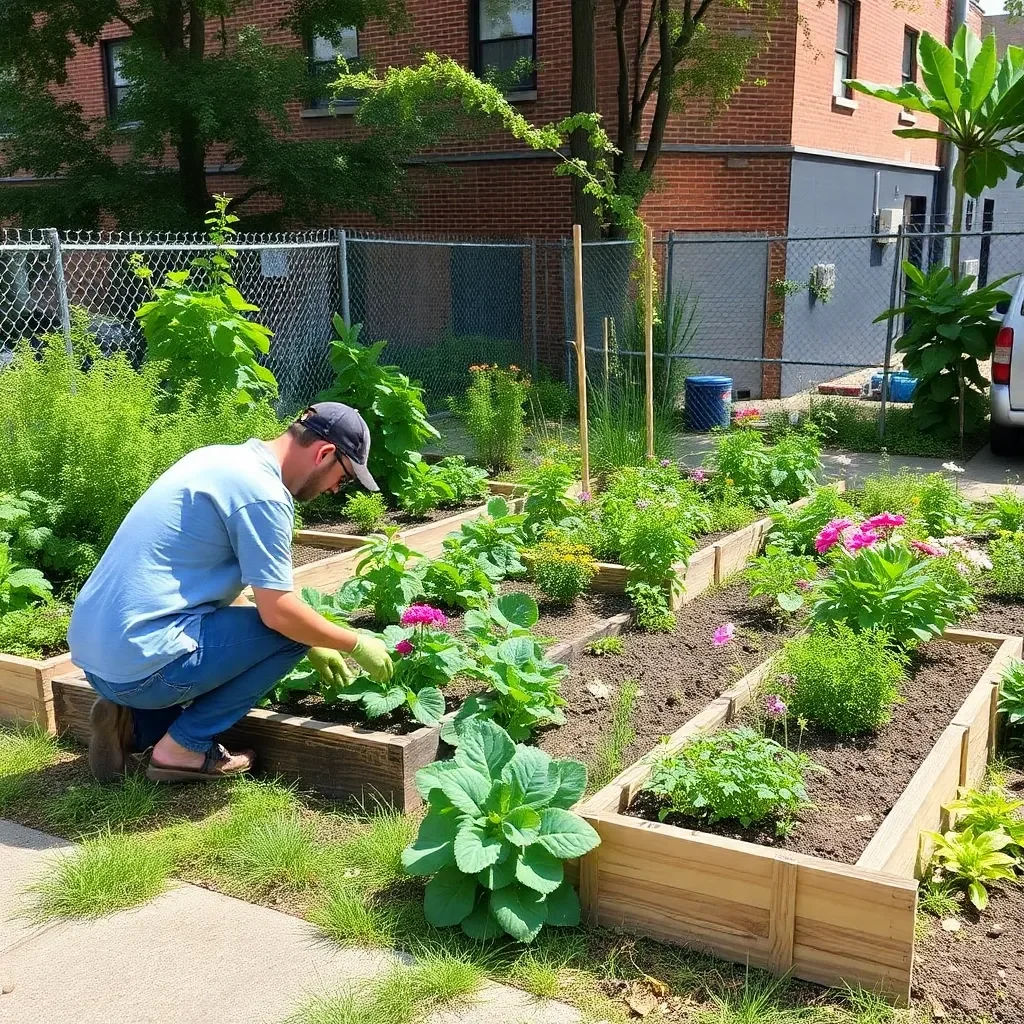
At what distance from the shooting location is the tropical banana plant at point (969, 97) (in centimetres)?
1195

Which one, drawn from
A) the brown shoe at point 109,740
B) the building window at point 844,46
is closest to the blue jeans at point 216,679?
the brown shoe at point 109,740

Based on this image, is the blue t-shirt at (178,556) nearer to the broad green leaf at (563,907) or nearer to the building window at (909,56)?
the broad green leaf at (563,907)


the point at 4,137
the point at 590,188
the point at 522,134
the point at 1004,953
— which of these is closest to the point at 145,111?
the point at 4,137

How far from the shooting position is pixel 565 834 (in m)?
3.20

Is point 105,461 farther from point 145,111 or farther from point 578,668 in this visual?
point 145,111

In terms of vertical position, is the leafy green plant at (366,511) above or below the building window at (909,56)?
below

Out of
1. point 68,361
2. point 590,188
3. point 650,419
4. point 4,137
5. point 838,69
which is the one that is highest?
point 838,69

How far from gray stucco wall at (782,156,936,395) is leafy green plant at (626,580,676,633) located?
9.01 m

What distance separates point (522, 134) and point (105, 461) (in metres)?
6.89

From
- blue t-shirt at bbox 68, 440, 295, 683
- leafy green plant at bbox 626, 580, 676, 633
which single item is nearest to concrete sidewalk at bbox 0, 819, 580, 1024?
blue t-shirt at bbox 68, 440, 295, 683

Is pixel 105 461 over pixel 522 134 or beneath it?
beneath

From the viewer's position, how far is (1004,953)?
3107 millimetres

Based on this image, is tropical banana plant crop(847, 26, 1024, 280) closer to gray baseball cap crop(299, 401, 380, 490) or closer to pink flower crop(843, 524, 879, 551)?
pink flower crop(843, 524, 879, 551)

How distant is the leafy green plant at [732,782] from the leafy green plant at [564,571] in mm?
2162
